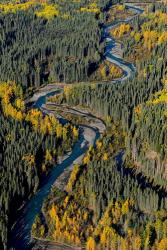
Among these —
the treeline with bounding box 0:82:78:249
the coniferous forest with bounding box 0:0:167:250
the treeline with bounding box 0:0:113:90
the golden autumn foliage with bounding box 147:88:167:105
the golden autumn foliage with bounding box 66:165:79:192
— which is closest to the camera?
the coniferous forest with bounding box 0:0:167:250

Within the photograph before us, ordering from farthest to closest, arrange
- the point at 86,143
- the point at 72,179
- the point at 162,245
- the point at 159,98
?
1. the point at 159,98
2. the point at 86,143
3. the point at 72,179
4. the point at 162,245

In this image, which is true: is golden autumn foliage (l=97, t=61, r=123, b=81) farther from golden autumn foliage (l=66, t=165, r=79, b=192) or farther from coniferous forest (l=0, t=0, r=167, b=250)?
golden autumn foliage (l=66, t=165, r=79, b=192)

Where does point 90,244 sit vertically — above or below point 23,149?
below

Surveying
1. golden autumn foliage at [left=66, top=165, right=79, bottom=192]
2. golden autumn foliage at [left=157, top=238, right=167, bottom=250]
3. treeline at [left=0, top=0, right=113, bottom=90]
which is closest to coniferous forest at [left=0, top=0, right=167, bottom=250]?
golden autumn foliage at [left=157, top=238, right=167, bottom=250]

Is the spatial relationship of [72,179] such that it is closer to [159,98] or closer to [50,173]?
[50,173]

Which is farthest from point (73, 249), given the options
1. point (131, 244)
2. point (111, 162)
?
point (111, 162)

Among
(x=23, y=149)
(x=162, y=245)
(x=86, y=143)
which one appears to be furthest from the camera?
(x=86, y=143)

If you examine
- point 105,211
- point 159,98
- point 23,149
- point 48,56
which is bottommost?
point 48,56

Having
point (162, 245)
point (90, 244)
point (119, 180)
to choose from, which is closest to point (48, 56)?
point (119, 180)

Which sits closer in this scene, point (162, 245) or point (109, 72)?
point (162, 245)
